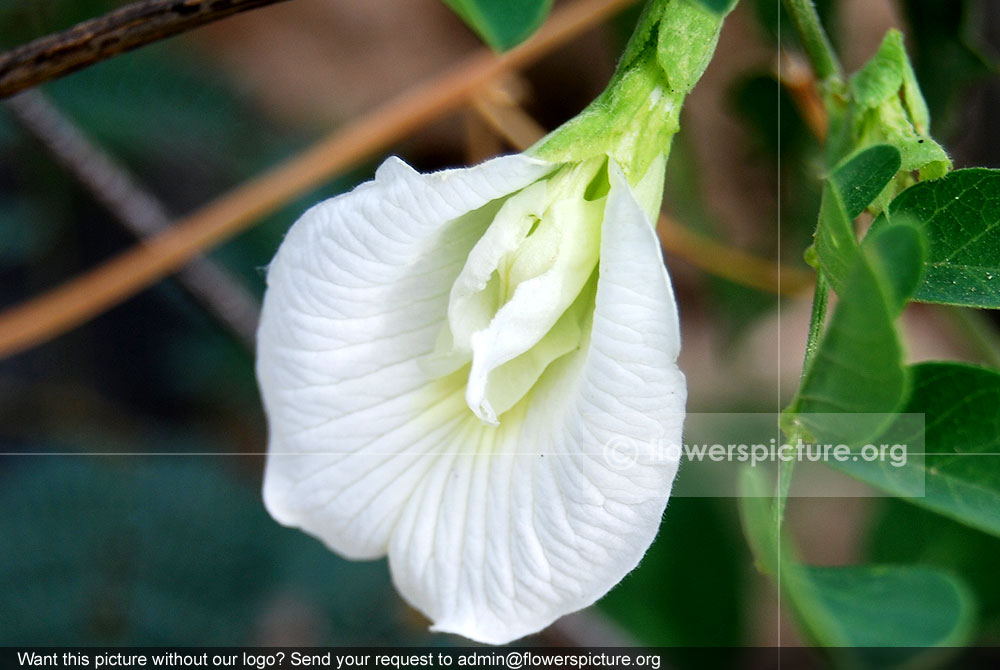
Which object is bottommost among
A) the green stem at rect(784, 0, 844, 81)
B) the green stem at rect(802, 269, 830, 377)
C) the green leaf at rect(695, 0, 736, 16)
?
the green stem at rect(802, 269, 830, 377)

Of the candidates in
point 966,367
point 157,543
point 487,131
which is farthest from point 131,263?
point 966,367

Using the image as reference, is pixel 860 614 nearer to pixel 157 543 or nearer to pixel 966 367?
pixel 966 367

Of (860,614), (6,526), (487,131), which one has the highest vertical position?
(487,131)

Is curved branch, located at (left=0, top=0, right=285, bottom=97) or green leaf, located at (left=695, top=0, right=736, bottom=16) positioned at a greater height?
curved branch, located at (left=0, top=0, right=285, bottom=97)

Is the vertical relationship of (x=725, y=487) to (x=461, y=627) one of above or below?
above

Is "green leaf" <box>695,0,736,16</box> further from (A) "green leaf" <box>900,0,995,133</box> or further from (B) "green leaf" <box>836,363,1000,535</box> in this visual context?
(A) "green leaf" <box>900,0,995,133</box>

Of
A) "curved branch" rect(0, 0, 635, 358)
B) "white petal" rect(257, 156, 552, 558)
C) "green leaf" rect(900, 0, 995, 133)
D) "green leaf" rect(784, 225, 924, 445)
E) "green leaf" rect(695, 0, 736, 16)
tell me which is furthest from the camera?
"curved branch" rect(0, 0, 635, 358)

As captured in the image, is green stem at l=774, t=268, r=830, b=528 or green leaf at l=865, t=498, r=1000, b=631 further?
green leaf at l=865, t=498, r=1000, b=631
